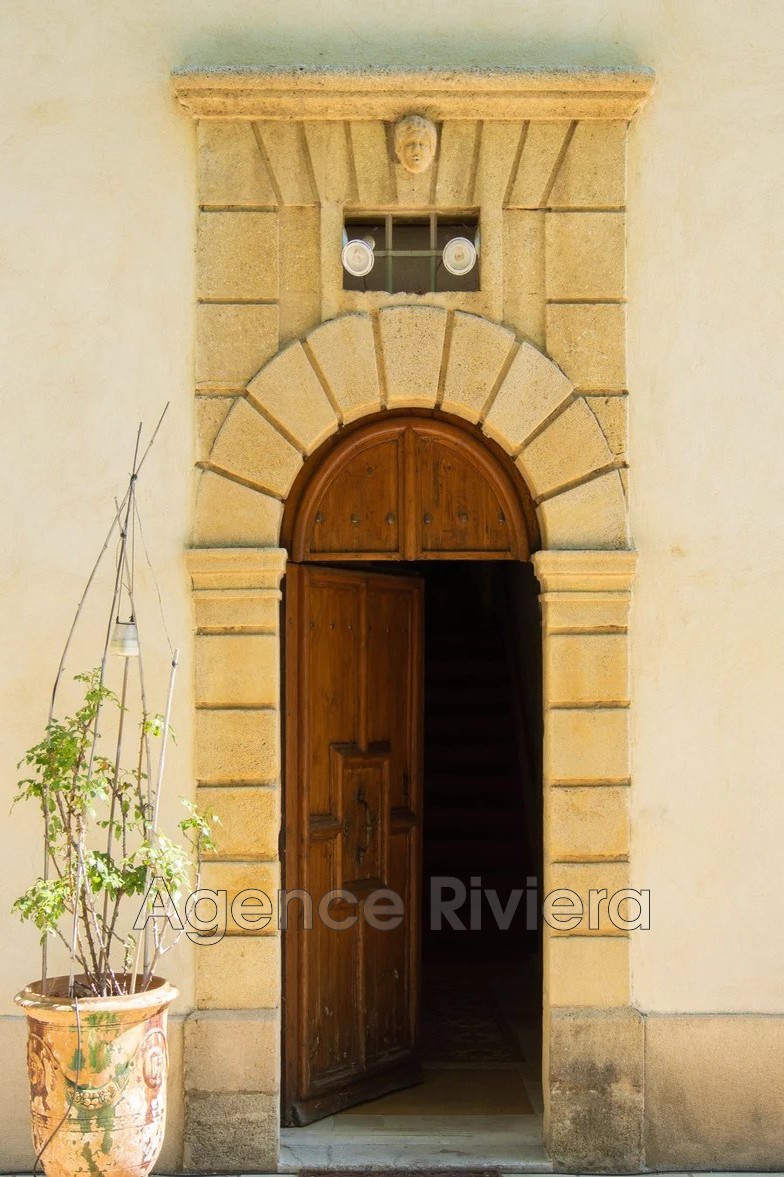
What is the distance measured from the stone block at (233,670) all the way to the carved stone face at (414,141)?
2148 millimetres

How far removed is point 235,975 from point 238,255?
3.11 m

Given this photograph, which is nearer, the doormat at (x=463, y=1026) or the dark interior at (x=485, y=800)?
the doormat at (x=463, y=1026)

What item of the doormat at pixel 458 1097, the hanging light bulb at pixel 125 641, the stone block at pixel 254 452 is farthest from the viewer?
the doormat at pixel 458 1097

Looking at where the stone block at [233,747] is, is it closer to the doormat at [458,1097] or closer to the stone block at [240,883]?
the stone block at [240,883]

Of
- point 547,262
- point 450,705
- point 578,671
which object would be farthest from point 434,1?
point 450,705

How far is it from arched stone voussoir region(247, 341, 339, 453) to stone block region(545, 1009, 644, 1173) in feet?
9.00

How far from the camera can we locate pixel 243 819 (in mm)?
5559

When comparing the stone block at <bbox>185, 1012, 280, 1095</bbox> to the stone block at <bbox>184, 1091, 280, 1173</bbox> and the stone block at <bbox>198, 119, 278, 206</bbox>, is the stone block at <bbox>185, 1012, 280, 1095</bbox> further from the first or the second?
the stone block at <bbox>198, 119, 278, 206</bbox>

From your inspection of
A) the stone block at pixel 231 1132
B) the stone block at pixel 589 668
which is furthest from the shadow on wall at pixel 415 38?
the stone block at pixel 231 1132

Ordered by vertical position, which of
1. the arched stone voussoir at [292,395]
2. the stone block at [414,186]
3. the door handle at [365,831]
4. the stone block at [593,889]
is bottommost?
the stone block at [593,889]

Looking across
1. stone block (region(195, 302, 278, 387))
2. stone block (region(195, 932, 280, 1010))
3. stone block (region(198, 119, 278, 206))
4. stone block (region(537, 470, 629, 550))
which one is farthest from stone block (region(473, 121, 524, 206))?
stone block (region(195, 932, 280, 1010))

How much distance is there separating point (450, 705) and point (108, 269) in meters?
5.90

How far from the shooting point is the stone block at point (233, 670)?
18.4 ft

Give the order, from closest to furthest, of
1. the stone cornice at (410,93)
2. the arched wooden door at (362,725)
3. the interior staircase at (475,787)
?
1. the stone cornice at (410,93)
2. the arched wooden door at (362,725)
3. the interior staircase at (475,787)
